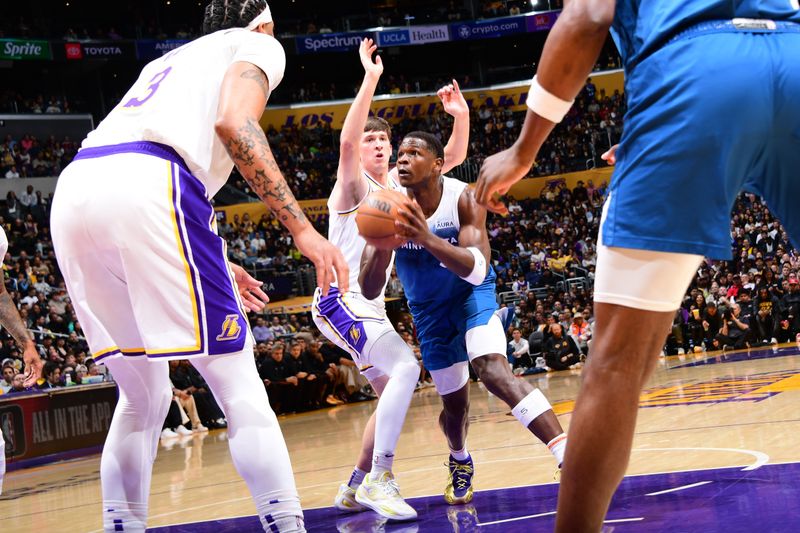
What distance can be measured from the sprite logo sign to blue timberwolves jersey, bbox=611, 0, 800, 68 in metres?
30.3

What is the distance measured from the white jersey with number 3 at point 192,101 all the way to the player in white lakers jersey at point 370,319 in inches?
61.8

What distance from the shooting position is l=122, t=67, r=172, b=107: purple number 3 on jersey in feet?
10.3

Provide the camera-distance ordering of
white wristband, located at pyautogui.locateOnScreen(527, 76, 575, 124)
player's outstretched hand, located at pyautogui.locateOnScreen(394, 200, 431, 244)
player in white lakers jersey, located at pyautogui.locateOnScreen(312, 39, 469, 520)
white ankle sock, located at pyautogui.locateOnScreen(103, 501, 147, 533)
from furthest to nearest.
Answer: player in white lakers jersey, located at pyautogui.locateOnScreen(312, 39, 469, 520), player's outstretched hand, located at pyautogui.locateOnScreen(394, 200, 431, 244), white ankle sock, located at pyautogui.locateOnScreen(103, 501, 147, 533), white wristband, located at pyautogui.locateOnScreen(527, 76, 575, 124)

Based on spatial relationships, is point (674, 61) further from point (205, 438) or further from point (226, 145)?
point (205, 438)

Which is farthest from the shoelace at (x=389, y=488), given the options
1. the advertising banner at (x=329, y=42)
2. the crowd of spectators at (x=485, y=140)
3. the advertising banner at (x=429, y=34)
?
the advertising banner at (x=429, y=34)

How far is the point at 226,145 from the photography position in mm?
2930

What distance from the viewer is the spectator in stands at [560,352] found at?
1817 centimetres

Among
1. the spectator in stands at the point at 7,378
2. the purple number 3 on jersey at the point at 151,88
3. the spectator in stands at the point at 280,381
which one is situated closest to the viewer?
the purple number 3 on jersey at the point at 151,88

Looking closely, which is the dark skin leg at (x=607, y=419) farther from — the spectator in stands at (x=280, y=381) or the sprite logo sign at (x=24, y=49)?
the sprite logo sign at (x=24, y=49)

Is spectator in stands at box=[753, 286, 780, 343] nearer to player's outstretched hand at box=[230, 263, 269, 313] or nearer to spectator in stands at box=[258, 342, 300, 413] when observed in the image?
spectator in stands at box=[258, 342, 300, 413]

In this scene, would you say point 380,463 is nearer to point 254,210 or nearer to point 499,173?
point 499,173

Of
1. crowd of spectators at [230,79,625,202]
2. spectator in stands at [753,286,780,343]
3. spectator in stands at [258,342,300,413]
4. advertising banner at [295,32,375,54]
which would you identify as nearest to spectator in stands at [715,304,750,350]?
spectator in stands at [753,286,780,343]

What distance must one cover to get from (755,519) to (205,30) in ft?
9.59

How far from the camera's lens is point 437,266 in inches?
208
